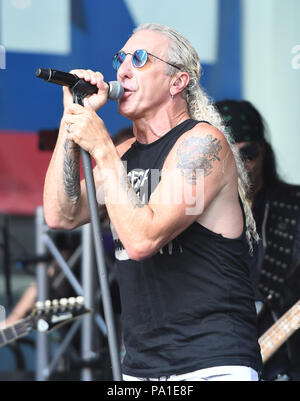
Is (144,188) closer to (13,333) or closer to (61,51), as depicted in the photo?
(13,333)

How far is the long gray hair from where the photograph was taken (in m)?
2.19

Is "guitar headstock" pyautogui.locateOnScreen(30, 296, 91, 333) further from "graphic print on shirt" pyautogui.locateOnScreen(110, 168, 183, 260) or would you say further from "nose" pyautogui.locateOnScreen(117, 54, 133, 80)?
"nose" pyautogui.locateOnScreen(117, 54, 133, 80)

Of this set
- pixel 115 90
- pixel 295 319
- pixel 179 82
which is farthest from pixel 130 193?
pixel 295 319

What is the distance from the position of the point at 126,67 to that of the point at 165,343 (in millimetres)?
845

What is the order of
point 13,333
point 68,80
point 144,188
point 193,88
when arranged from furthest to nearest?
point 13,333 → point 193,88 → point 144,188 → point 68,80

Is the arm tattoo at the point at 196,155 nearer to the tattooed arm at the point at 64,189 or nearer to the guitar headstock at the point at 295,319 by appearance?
the tattooed arm at the point at 64,189

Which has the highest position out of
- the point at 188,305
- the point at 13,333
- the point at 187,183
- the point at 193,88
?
the point at 193,88

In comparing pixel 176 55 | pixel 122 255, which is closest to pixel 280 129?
pixel 176 55

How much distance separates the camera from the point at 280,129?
362cm

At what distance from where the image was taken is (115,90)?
6.32ft

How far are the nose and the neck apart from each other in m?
0.14

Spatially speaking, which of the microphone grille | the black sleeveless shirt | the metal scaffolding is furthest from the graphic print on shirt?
the metal scaffolding

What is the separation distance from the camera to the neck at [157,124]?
2141 millimetres

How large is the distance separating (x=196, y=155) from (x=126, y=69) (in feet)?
1.28
